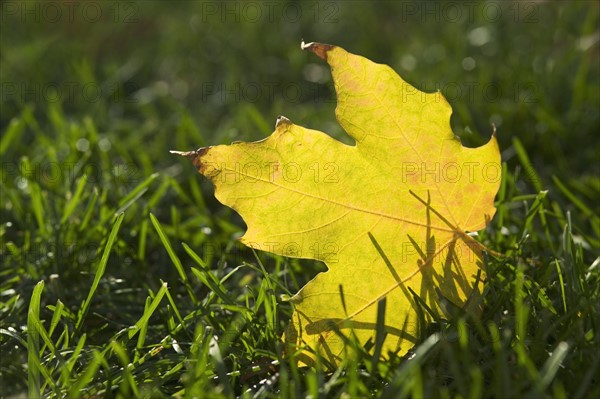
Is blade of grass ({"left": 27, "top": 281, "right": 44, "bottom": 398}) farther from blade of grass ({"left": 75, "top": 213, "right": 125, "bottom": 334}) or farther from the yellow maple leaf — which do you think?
the yellow maple leaf

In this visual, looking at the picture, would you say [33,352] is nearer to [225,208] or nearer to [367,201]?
A: [367,201]

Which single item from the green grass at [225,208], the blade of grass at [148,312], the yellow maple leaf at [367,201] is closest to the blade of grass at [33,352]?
the green grass at [225,208]

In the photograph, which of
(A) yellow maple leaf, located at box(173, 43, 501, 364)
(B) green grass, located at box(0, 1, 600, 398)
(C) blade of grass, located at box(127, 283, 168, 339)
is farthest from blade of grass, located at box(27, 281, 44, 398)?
(A) yellow maple leaf, located at box(173, 43, 501, 364)

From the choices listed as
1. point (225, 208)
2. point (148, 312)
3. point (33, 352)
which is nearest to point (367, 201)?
point (148, 312)

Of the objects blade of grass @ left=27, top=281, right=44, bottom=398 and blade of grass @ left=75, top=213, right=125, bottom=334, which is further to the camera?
blade of grass @ left=75, top=213, right=125, bottom=334

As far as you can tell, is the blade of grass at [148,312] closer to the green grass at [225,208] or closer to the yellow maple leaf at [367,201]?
the green grass at [225,208]

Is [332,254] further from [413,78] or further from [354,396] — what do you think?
[413,78]
